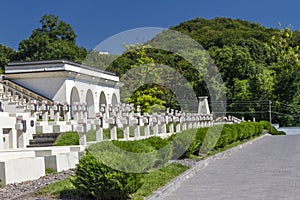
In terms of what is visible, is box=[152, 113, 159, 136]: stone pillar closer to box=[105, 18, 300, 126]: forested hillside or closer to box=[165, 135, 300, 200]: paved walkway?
box=[165, 135, 300, 200]: paved walkway

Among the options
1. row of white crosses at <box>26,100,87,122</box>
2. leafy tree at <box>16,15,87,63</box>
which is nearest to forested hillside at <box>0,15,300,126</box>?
leafy tree at <box>16,15,87,63</box>

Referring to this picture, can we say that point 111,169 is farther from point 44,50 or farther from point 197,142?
point 44,50

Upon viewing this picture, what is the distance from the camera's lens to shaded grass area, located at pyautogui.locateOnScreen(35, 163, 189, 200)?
25.4ft

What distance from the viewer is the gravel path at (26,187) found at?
7.75 meters

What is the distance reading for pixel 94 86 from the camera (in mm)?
32562

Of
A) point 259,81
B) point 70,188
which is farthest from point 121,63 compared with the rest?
point 70,188

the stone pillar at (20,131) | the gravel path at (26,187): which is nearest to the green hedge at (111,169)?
the gravel path at (26,187)

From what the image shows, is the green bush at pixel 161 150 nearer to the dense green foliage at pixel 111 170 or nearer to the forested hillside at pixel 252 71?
the dense green foliage at pixel 111 170

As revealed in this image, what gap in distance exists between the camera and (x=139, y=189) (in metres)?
8.25

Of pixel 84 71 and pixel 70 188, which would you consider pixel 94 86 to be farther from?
pixel 70 188

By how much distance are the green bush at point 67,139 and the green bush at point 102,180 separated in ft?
19.8

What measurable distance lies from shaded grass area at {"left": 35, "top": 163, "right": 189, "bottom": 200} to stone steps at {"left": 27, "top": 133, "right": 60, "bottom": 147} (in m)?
4.78

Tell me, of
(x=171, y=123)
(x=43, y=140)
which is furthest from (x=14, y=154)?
(x=171, y=123)

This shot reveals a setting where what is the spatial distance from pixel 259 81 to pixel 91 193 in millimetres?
44685
